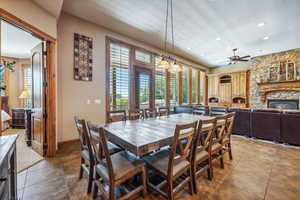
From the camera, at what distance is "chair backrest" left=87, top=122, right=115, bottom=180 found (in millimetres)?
1280

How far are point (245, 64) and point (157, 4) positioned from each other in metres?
7.70

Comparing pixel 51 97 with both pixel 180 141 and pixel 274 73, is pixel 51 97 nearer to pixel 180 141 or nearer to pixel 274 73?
pixel 180 141

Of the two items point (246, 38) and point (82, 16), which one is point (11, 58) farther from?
point (246, 38)

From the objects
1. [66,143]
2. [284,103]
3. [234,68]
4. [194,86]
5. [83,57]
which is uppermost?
[234,68]

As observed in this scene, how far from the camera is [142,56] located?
16.4 feet

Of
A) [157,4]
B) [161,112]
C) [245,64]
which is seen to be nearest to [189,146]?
[161,112]

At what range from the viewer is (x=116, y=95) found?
4.23m

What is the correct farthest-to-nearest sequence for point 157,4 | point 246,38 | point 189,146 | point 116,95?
1. point 246,38
2. point 116,95
3. point 157,4
4. point 189,146

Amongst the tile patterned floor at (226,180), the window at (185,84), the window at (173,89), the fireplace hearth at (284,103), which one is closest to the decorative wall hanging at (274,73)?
the fireplace hearth at (284,103)

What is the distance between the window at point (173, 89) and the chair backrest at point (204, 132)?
438 centimetres

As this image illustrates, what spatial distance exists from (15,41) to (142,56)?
12.9 feet

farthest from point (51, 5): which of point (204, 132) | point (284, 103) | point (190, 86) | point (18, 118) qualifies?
point (284, 103)

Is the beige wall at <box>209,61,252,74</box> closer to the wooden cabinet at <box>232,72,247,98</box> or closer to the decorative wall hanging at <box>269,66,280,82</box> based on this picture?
the wooden cabinet at <box>232,72,247,98</box>

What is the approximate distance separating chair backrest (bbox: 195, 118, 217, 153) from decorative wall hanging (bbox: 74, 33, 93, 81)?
10.2ft
